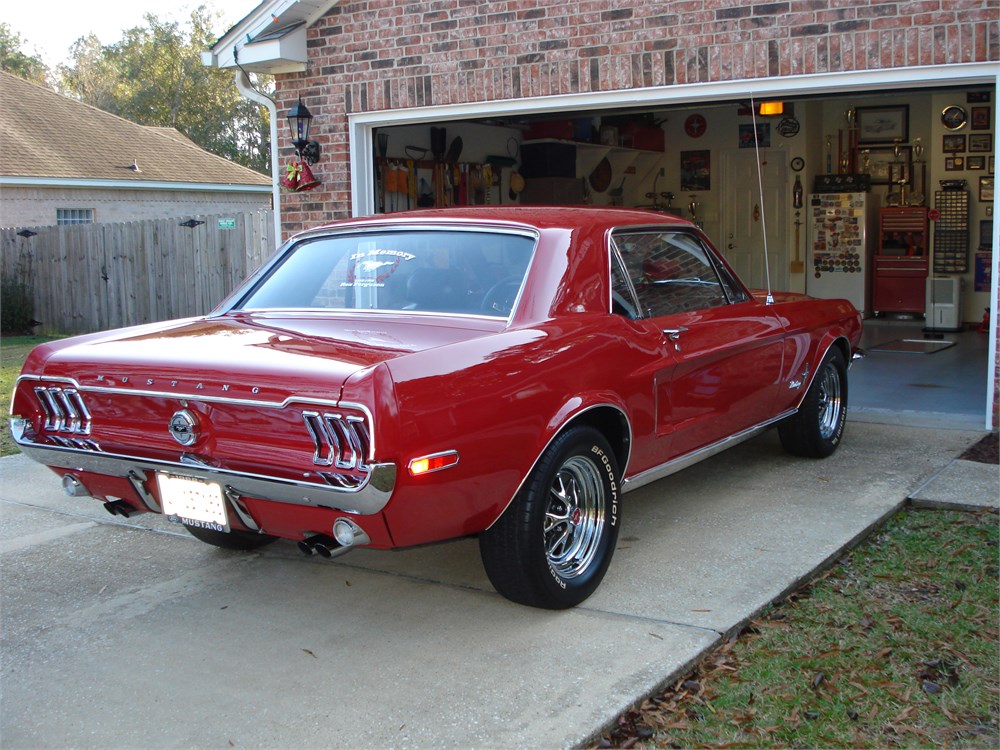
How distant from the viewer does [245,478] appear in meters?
3.49

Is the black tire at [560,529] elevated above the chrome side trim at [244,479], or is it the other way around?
the chrome side trim at [244,479]

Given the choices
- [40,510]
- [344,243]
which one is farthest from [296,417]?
[40,510]

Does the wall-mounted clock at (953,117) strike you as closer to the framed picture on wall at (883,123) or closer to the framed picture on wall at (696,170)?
A: the framed picture on wall at (883,123)

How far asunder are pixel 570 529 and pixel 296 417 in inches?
52.0

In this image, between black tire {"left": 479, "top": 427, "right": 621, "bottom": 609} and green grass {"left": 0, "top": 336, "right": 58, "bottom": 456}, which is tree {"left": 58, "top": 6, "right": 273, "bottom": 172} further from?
black tire {"left": 479, "top": 427, "right": 621, "bottom": 609}

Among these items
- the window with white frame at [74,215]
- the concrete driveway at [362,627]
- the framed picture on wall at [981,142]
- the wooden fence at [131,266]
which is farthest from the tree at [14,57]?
the concrete driveway at [362,627]

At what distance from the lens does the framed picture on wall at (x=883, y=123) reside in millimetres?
14578

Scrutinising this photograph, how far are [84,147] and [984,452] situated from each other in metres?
21.6

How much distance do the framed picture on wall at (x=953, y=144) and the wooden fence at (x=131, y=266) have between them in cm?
920

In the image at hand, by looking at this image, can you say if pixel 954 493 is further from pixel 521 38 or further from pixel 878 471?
pixel 521 38

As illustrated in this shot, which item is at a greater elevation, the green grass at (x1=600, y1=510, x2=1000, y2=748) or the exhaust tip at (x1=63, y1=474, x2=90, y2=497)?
the exhaust tip at (x1=63, y1=474, x2=90, y2=497)

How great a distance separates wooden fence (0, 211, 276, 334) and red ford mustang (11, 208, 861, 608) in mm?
9418

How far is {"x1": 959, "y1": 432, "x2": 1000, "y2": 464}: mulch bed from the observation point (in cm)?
639

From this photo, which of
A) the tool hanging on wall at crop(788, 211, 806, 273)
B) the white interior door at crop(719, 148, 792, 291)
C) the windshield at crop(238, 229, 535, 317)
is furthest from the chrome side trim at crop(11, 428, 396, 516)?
the tool hanging on wall at crop(788, 211, 806, 273)
